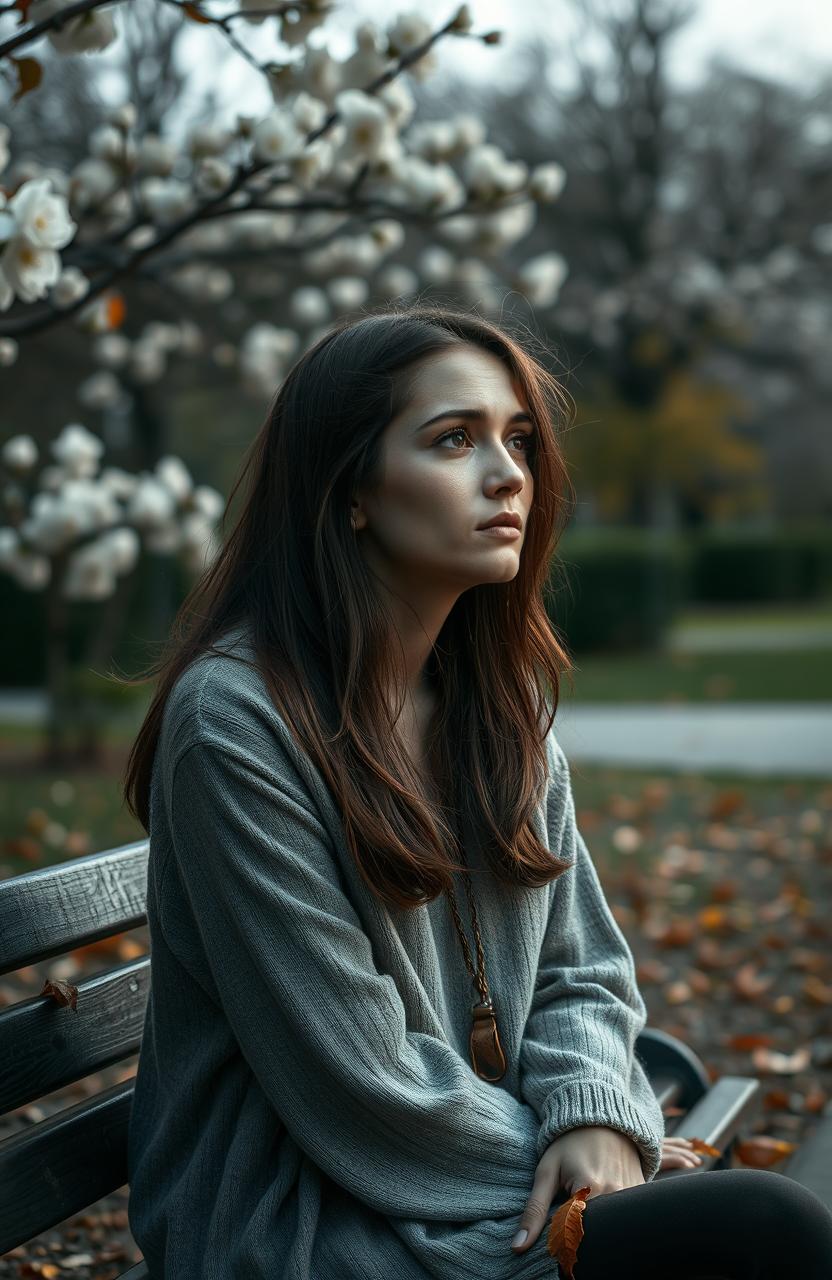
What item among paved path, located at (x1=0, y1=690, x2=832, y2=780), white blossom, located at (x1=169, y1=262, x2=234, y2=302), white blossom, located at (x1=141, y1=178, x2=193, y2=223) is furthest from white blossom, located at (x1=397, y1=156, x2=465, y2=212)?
paved path, located at (x1=0, y1=690, x2=832, y2=780)

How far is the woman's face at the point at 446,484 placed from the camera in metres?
2.32

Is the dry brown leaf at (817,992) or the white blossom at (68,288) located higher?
the white blossom at (68,288)

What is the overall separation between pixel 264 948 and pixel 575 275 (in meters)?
22.9

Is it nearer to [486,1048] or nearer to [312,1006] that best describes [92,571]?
[486,1048]

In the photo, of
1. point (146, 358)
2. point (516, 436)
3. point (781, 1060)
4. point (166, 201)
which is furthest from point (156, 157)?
point (146, 358)

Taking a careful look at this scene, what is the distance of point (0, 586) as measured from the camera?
1778 cm

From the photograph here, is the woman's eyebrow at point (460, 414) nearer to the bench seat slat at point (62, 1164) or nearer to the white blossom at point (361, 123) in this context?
the bench seat slat at point (62, 1164)

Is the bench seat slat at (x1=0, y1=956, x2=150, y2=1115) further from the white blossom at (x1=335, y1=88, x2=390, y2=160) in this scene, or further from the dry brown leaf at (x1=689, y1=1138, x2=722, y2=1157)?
the white blossom at (x1=335, y1=88, x2=390, y2=160)

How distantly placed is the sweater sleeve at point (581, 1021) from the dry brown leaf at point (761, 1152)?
1247 millimetres

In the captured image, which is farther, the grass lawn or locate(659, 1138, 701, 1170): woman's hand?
the grass lawn

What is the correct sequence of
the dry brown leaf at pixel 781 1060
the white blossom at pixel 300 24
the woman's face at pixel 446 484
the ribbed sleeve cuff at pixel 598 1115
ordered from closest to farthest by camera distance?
1. the ribbed sleeve cuff at pixel 598 1115
2. the woman's face at pixel 446 484
3. the white blossom at pixel 300 24
4. the dry brown leaf at pixel 781 1060

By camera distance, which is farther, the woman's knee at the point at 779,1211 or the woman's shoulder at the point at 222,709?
the woman's shoulder at the point at 222,709

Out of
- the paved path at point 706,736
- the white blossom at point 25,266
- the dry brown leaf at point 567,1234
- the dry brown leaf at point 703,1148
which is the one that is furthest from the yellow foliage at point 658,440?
the dry brown leaf at point 567,1234

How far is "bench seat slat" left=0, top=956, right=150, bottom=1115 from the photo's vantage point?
2.26 m
